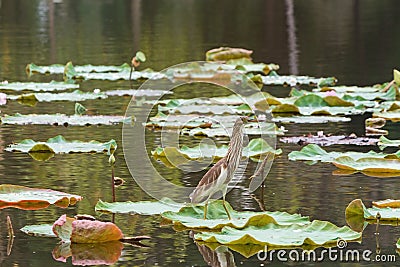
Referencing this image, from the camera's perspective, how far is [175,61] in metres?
13.2

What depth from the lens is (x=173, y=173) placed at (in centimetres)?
619

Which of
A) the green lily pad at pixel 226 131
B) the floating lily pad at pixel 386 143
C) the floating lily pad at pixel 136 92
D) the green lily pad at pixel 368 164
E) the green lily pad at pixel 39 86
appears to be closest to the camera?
the green lily pad at pixel 368 164

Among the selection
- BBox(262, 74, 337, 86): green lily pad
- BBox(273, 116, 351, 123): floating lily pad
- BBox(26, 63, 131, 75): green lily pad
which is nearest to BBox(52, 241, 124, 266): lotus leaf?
BBox(273, 116, 351, 123): floating lily pad

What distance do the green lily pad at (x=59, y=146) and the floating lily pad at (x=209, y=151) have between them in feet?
1.03

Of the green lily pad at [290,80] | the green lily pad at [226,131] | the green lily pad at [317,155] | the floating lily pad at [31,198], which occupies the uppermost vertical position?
the green lily pad at [290,80]

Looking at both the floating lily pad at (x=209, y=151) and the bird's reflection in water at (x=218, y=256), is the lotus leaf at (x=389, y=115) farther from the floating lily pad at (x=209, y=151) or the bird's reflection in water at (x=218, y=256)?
the bird's reflection in water at (x=218, y=256)

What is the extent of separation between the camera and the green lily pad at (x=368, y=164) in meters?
6.06

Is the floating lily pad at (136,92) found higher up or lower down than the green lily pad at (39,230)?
higher up

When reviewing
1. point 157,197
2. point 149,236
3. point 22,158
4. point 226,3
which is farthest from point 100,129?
point 226,3

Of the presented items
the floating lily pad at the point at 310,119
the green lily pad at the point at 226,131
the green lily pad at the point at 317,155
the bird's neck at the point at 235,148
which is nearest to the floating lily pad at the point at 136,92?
the floating lily pad at the point at 310,119

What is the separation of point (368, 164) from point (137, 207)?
1.53 m

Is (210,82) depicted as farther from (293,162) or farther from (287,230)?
(287,230)

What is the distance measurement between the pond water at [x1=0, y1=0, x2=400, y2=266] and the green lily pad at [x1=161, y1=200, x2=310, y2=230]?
9cm

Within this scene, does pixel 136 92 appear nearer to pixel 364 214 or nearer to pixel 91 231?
pixel 364 214
